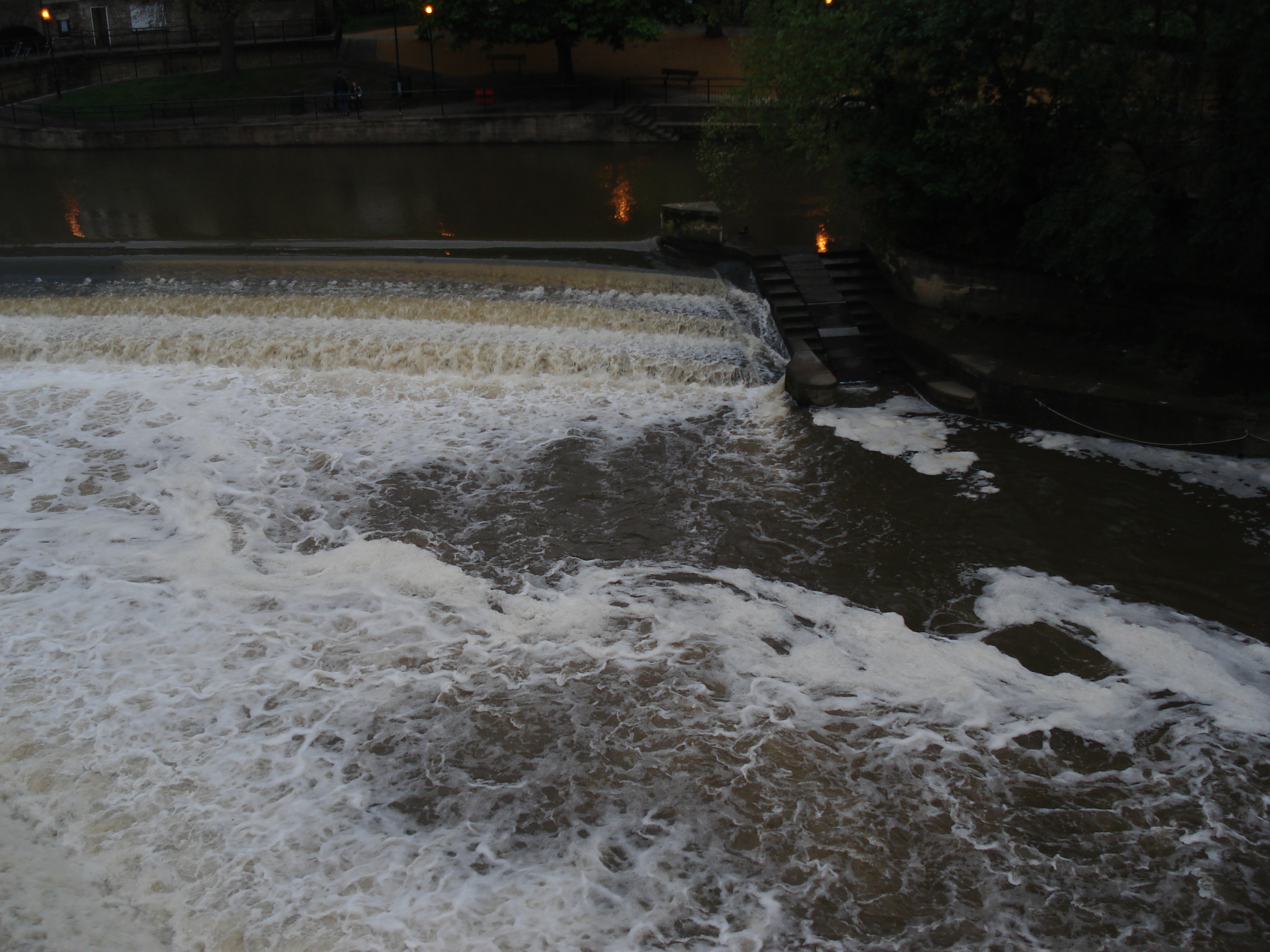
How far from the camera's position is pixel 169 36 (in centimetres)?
3547

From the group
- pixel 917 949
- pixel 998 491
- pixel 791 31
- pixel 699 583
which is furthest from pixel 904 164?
pixel 917 949

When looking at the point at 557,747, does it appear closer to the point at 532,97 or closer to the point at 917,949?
the point at 917,949

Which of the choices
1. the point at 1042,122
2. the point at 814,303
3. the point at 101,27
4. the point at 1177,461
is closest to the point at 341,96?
the point at 101,27

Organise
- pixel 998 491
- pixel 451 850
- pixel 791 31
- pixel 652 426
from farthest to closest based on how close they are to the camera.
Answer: pixel 791 31, pixel 652 426, pixel 998 491, pixel 451 850

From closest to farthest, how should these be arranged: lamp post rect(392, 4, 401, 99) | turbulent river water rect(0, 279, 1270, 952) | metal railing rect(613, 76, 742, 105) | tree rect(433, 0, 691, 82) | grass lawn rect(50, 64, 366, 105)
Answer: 1. turbulent river water rect(0, 279, 1270, 952)
2. tree rect(433, 0, 691, 82)
3. metal railing rect(613, 76, 742, 105)
4. lamp post rect(392, 4, 401, 99)
5. grass lawn rect(50, 64, 366, 105)

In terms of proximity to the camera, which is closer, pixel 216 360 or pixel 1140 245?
pixel 1140 245

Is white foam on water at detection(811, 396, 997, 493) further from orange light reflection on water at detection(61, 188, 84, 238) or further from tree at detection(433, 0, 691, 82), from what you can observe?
tree at detection(433, 0, 691, 82)

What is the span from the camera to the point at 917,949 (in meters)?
5.84

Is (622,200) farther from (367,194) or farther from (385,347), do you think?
(385,347)

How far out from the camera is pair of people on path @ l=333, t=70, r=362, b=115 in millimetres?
27875

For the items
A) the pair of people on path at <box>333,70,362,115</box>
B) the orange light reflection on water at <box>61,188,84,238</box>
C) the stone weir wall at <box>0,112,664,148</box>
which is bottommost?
the orange light reflection on water at <box>61,188,84,238</box>

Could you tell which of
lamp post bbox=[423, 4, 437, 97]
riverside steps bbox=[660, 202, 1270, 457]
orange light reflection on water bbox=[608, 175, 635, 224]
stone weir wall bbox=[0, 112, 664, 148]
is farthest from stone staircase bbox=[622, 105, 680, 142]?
riverside steps bbox=[660, 202, 1270, 457]

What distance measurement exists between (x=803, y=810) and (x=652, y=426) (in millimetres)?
6300

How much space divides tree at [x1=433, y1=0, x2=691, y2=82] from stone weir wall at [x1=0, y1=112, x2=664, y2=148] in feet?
7.79
